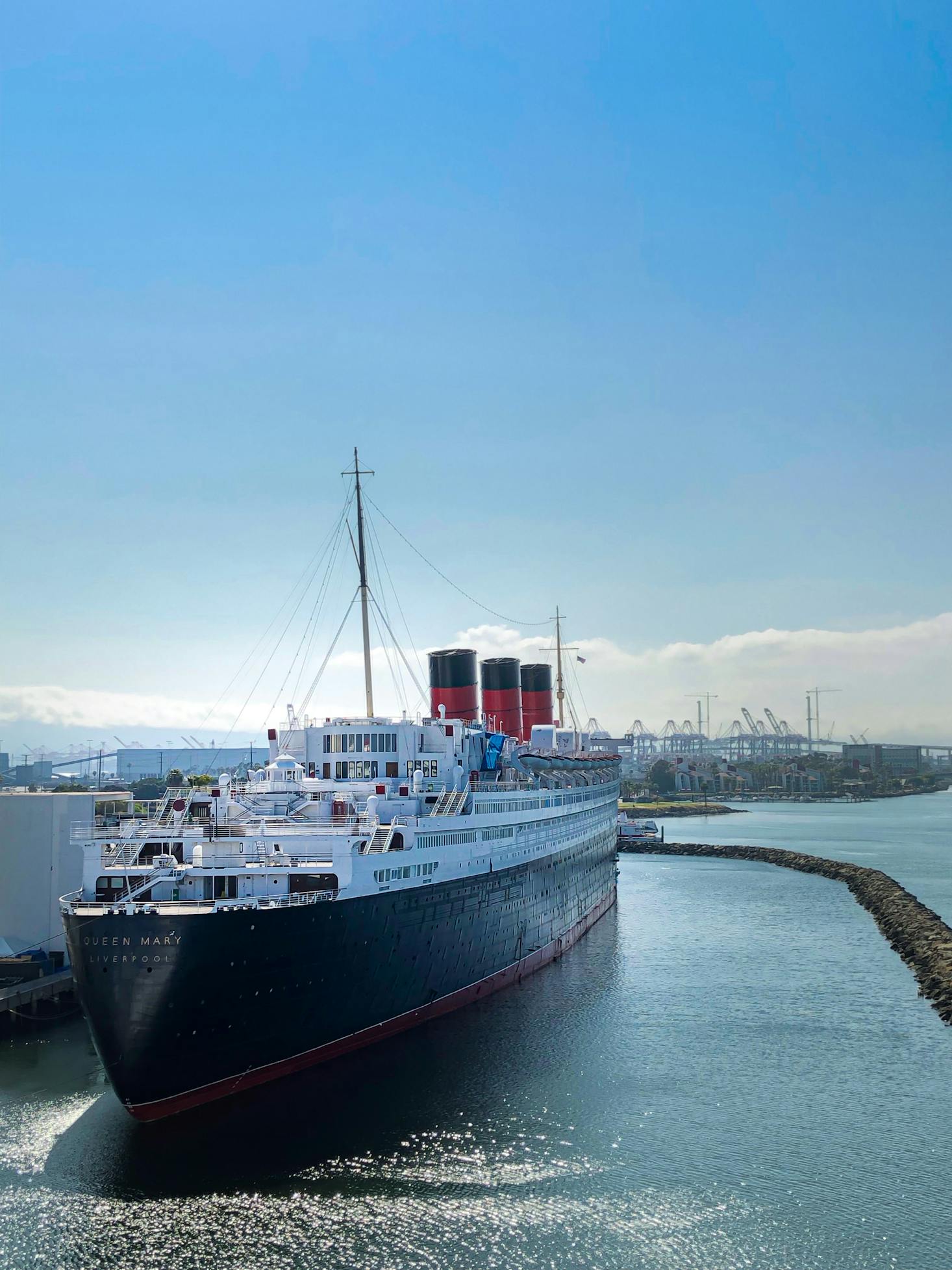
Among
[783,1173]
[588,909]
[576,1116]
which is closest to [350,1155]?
[576,1116]

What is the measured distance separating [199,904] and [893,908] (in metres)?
43.1

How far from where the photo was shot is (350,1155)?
21703 mm

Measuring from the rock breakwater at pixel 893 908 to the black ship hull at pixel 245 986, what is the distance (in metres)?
19.2

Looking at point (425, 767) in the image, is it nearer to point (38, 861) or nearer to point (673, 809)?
point (38, 861)

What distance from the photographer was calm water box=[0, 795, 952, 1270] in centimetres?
1825

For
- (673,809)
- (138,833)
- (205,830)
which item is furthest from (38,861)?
(673,809)

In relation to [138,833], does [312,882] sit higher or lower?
lower

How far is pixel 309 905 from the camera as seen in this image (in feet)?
80.1

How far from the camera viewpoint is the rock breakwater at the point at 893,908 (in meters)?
37.8

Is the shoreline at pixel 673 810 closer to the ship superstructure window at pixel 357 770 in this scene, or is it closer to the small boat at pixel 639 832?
the small boat at pixel 639 832

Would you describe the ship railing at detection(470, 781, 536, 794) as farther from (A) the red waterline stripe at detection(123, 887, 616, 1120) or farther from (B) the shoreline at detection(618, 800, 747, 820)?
(B) the shoreline at detection(618, 800, 747, 820)

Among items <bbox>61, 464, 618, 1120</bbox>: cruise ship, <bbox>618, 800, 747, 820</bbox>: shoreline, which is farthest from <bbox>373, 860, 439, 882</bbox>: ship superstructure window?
<bbox>618, 800, 747, 820</bbox>: shoreline

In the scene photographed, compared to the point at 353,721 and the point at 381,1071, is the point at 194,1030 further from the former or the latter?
the point at 353,721

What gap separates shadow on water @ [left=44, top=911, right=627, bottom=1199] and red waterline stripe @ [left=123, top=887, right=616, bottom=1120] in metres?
0.25
